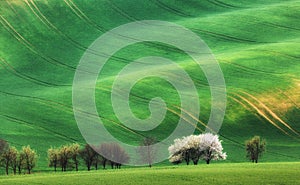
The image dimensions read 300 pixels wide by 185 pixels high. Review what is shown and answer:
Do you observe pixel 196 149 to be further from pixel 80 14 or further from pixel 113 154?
pixel 80 14

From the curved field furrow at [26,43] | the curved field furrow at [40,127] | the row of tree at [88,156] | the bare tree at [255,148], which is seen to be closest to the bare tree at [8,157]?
the row of tree at [88,156]

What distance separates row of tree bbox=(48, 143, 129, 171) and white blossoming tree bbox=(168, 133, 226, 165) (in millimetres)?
6878

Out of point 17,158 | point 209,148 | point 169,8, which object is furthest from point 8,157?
point 169,8

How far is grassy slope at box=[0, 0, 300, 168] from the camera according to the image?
94562mm

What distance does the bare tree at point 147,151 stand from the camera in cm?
8231

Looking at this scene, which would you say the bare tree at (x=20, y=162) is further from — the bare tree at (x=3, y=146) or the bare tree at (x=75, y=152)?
the bare tree at (x=75, y=152)

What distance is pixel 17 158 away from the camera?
80438 millimetres

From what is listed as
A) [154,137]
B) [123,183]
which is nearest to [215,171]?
[123,183]

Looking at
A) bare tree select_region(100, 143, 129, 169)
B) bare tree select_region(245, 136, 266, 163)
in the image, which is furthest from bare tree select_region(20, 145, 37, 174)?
bare tree select_region(245, 136, 266, 163)

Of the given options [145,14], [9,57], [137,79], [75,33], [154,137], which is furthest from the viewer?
[145,14]

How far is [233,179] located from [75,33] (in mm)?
91076

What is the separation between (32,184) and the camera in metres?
50.4

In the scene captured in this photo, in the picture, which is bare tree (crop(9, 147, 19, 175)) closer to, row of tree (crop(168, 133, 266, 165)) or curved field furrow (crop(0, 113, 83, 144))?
curved field furrow (crop(0, 113, 83, 144))

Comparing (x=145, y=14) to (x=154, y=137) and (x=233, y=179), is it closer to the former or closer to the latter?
(x=154, y=137)
